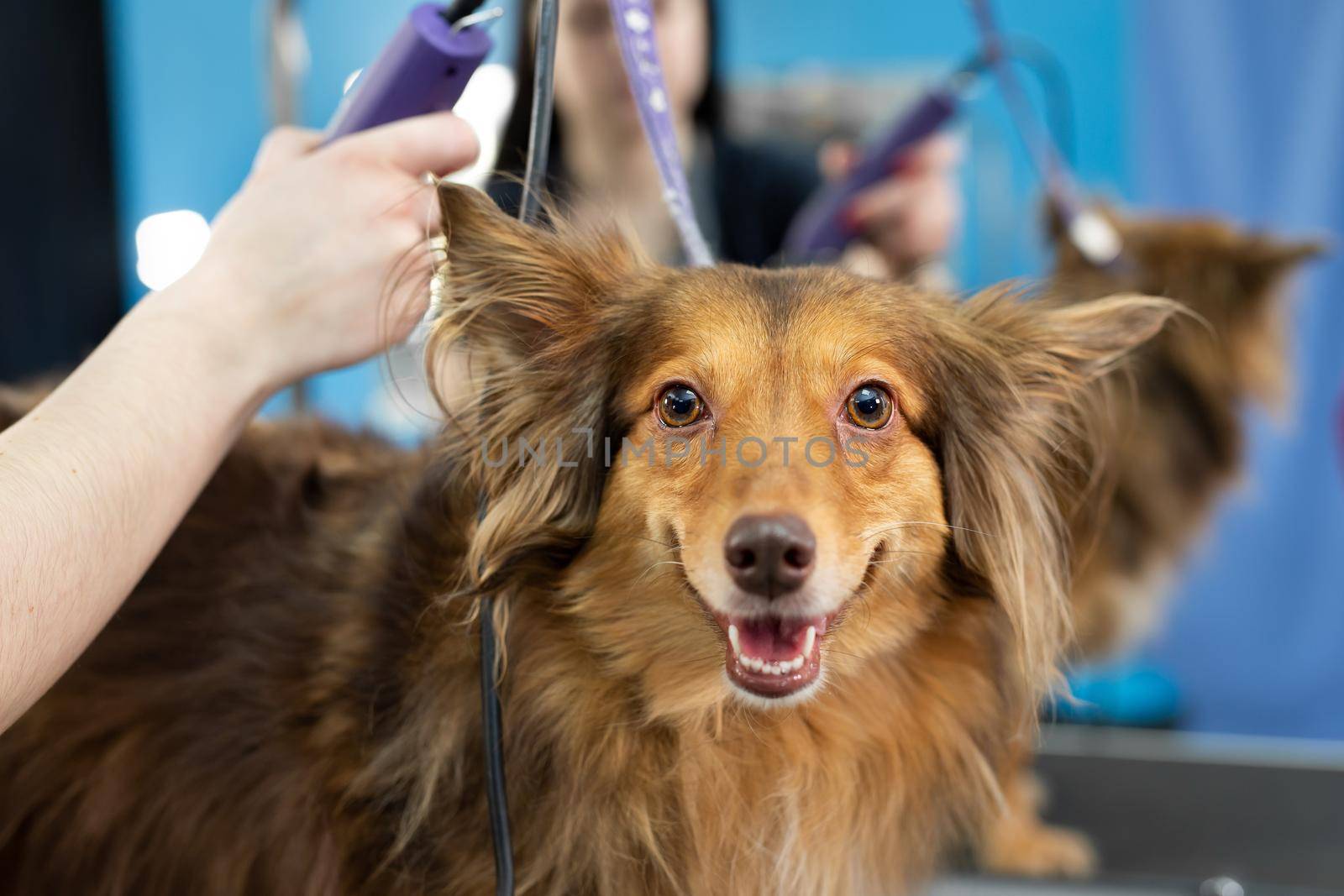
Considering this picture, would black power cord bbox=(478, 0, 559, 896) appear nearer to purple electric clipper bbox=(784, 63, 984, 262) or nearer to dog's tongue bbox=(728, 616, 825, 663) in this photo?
dog's tongue bbox=(728, 616, 825, 663)

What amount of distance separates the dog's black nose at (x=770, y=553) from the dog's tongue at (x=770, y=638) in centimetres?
6

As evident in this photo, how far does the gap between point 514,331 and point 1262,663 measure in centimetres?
276

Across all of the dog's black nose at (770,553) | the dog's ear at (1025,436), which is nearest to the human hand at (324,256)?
the dog's black nose at (770,553)

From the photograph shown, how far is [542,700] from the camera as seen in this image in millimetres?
1006

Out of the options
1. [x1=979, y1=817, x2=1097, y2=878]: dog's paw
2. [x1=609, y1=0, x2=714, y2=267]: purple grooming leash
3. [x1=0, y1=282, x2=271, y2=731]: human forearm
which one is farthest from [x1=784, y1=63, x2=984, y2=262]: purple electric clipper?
[x1=979, y1=817, x2=1097, y2=878]: dog's paw

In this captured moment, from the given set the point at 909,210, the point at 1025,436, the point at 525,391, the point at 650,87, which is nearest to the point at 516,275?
the point at 525,391

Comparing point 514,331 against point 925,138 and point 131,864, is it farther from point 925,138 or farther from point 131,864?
point 925,138

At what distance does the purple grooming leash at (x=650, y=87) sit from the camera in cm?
98

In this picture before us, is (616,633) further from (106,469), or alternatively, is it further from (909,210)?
(909,210)

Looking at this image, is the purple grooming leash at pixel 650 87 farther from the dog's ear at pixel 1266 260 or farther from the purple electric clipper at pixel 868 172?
the dog's ear at pixel 1266 260

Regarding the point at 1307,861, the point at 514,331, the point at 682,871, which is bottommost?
the point at 1307,861

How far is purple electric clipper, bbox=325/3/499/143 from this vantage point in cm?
93

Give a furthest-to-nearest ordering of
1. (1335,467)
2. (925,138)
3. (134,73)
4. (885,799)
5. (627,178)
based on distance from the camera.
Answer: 1. (134,73)
2. (1335,467)
3. (627,178)
4. (925,138)
5. (885,799)

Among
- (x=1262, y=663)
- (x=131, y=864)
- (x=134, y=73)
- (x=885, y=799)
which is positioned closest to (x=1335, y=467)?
(x=1262, y=663)
